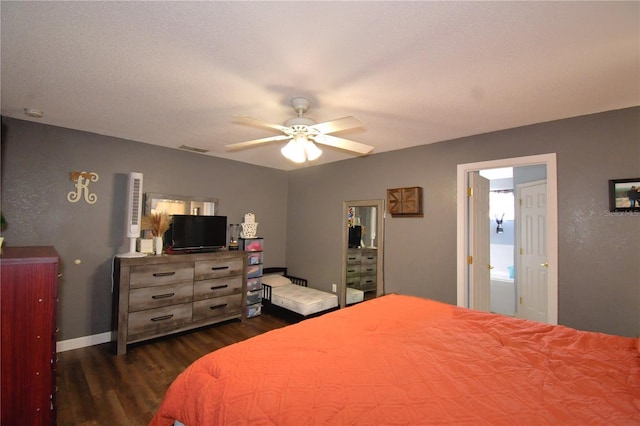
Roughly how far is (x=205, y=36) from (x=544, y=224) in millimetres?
4532

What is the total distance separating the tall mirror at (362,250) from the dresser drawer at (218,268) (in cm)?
157

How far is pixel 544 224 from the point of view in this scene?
388 centimetres

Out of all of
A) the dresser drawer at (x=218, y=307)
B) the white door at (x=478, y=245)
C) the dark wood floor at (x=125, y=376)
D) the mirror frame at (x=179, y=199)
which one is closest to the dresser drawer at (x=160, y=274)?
the dresser drawer at (x=218, y=307)

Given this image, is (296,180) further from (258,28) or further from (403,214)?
(258,28)

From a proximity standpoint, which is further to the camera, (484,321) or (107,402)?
(107,402)

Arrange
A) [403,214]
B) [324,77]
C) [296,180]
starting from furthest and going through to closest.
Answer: [296,180] < [403,214] < [324,77]

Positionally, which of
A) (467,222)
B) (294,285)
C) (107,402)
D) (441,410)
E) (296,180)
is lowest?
(107,402)

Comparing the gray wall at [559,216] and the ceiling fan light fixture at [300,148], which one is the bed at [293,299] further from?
the ceiling fan light fixture at [300,148]

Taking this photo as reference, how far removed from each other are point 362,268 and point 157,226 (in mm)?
2814

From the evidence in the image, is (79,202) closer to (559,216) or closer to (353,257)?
(353,257)

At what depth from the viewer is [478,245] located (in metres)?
3.30

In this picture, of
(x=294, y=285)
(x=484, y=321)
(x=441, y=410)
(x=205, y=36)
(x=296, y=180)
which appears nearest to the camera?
(x=441, y=410)

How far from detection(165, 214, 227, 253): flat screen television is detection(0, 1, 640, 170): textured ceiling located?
1.43 metres

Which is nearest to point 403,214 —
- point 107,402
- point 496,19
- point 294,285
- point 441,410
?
point 294,285
